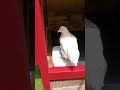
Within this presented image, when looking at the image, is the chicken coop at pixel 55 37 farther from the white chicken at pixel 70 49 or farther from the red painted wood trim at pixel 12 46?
the red painted wood trim at pixel 12 46

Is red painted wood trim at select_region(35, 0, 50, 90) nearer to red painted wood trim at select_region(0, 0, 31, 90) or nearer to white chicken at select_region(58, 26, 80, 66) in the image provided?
white chicken at select_region(58, 26, 80, 66)

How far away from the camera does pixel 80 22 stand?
9.25 feet

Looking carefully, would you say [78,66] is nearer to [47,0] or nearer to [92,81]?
[47,0]

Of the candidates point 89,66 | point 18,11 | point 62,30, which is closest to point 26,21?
point 18,11

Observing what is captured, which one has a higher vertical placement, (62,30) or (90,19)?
(90,19)

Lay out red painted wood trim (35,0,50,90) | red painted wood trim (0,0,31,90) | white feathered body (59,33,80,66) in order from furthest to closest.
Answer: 1. white feathered body (59,33,80,66)
2. red painted wood trim (35,0,50,90)
3. red painted wood trim (0,0,31,90)

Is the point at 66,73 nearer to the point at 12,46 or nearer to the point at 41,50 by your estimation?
the point at 41,50

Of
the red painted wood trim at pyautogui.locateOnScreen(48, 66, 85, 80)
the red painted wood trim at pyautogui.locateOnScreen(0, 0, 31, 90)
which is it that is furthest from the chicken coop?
the red painted wood trim at pyautogui.locateOnScreen(0, 0, 31, 90)

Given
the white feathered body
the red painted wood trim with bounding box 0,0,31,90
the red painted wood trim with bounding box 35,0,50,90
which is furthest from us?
the white feathered body

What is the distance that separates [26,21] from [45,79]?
1838 millimetres

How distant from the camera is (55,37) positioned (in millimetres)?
2840

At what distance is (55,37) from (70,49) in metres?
0.73

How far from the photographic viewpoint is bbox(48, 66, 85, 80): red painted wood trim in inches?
81.6

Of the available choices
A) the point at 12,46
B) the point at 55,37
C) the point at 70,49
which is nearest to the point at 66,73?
the point at 70,49
